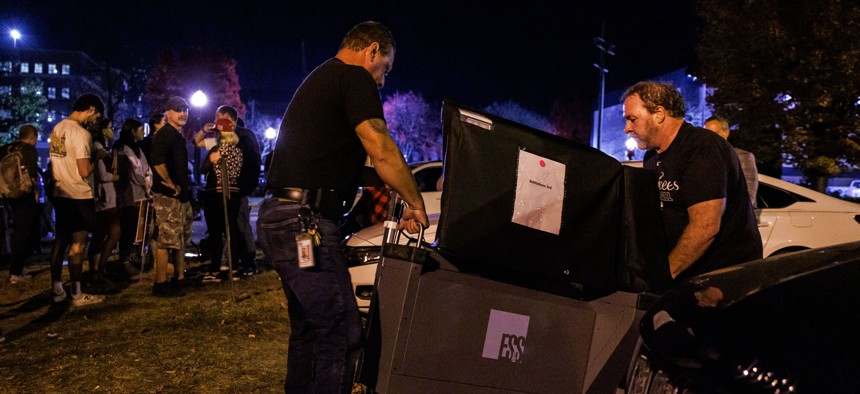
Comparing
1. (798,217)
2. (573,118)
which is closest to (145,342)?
(798,217)

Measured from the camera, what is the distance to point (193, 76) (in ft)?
198

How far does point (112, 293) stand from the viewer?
298 inches

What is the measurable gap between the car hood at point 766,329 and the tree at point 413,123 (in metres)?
66.1

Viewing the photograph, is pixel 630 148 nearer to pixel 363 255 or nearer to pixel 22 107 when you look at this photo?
pixel 363 255

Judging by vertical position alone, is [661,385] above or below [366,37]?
below

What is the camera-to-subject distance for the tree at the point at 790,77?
15258 millimetres

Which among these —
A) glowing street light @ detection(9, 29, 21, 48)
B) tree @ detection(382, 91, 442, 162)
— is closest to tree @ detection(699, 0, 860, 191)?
tree @ detection(382, 91, 442, 162)

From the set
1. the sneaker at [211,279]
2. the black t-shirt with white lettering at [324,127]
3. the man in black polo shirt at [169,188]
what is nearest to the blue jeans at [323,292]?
the black t-shirt with white lettering at [324,127]

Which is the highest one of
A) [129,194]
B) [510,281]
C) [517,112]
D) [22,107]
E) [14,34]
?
[14,34]

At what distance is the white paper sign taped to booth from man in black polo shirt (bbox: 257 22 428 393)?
1.52 ft

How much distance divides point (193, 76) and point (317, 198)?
2440 inches

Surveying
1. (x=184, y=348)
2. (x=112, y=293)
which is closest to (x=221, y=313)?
(x=184, y=348)

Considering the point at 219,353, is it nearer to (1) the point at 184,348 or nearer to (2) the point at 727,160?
(1) the point at 184,348

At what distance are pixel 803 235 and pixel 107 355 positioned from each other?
6996mm
